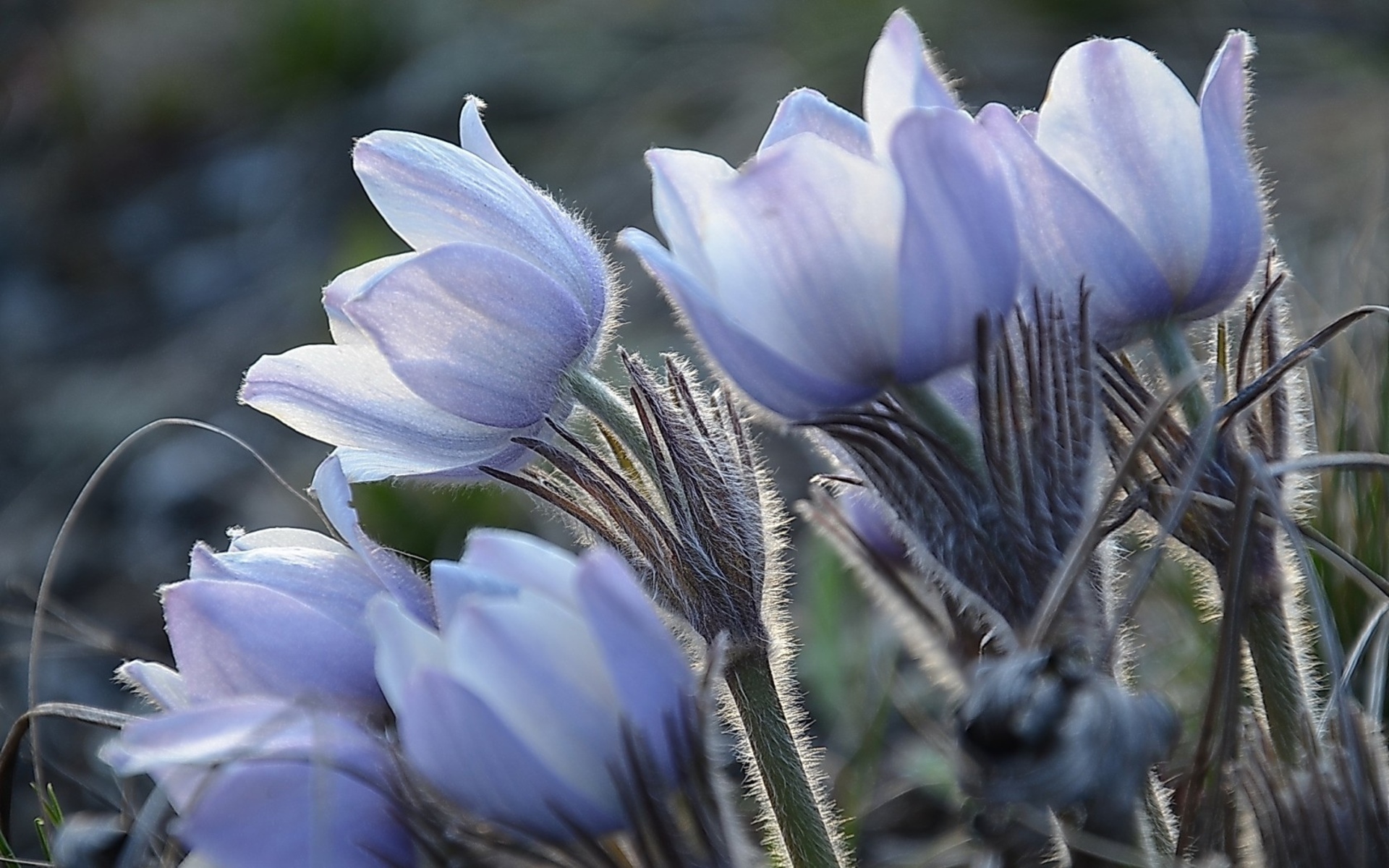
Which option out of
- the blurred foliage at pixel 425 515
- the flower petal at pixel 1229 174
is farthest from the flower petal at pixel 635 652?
the blurred foliage at pixel 425 515

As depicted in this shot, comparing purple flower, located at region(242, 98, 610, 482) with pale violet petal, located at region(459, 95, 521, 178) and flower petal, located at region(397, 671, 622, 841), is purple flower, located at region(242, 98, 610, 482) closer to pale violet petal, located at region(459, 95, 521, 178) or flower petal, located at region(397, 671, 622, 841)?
pale violet petal, located at region(459, 95, 521, 178)

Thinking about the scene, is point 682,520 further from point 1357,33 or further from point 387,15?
point 387,15

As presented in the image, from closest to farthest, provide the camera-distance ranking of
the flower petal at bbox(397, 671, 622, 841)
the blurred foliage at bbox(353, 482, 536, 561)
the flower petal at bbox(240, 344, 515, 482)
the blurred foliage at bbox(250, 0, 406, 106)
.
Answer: the flower petal at bbox(397, 671, 622, 841) → the flower petal at bbox(240, 344, 515, 482) → the blurred foliage at bbox(353, 482, 536, 561) → the blurred foliage at bbox(250, 0, 406, 106)

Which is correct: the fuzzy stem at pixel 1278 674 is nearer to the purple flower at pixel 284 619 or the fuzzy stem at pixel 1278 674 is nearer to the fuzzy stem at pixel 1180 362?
the fuzzy stem at pixel 1180 362

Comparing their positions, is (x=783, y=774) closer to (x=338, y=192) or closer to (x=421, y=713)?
(x=421, y=713)

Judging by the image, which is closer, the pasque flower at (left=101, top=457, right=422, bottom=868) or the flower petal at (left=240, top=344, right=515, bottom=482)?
the pasque flower at (left=101, top=457, right=422, bottom=868)

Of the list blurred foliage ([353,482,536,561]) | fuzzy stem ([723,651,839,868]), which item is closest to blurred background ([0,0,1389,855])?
blurred foliage ([353,482,536,561])

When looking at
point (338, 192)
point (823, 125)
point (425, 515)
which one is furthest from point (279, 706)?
point (338, 192)

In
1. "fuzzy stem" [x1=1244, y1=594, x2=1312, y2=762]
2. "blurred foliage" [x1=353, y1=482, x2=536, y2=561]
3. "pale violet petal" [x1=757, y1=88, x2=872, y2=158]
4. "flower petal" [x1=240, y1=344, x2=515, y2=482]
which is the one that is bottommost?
"fuzzy stem" [x1=1244, y1=594, x2=1312, y2=762]
